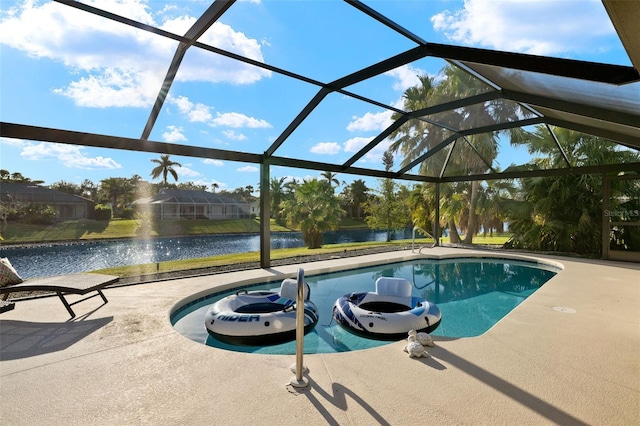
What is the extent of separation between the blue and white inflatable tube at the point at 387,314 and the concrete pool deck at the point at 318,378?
89 centimetres

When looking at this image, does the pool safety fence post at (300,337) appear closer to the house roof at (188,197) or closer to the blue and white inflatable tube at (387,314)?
the blue and white inflatable tube at (387,314)

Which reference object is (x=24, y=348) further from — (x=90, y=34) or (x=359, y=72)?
(x=359, y=72)

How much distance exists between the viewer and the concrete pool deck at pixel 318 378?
2102mm

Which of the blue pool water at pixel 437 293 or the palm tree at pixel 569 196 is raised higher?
the palm tree at pixel 569 196

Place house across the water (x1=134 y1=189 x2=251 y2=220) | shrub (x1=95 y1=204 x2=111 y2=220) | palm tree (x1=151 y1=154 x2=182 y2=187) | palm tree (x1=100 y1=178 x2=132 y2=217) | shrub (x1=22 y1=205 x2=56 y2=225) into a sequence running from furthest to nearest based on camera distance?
1. palm tree (x1=151 y1=154 x2=182 y2=187)
2. house across the water (x1=134 y1=189 x2=251 y2=220)
3. palm tree (x1=100 y1=178 x2=132 y2=217)
4. shrub (x1=95 y1=204 x2=111 y2=220)
5. shrub (x1=22 y1=205 x2=56 y2=225)

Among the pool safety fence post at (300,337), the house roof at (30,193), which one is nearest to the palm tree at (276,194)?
the house roof at (30,193)

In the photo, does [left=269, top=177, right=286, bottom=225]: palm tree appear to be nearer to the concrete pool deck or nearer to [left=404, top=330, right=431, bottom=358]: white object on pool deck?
the concrete pool deck

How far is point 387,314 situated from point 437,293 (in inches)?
127

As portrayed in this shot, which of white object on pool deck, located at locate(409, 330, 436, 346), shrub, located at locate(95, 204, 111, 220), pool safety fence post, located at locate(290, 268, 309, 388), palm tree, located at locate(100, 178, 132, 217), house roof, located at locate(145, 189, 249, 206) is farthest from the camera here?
house roof, located at locate(145, 189, 249, 206)

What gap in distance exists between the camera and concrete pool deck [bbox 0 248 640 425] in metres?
2.10

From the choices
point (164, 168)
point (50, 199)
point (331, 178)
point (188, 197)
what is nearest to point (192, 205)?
point (188, 197)

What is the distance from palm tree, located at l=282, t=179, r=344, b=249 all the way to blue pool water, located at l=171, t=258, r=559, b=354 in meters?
7.61

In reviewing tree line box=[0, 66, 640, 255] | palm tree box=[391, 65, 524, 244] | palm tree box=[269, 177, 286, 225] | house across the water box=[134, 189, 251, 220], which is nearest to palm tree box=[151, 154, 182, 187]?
house across the water box=[134, 189, 251, 220]

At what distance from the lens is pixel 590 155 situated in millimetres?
10609
